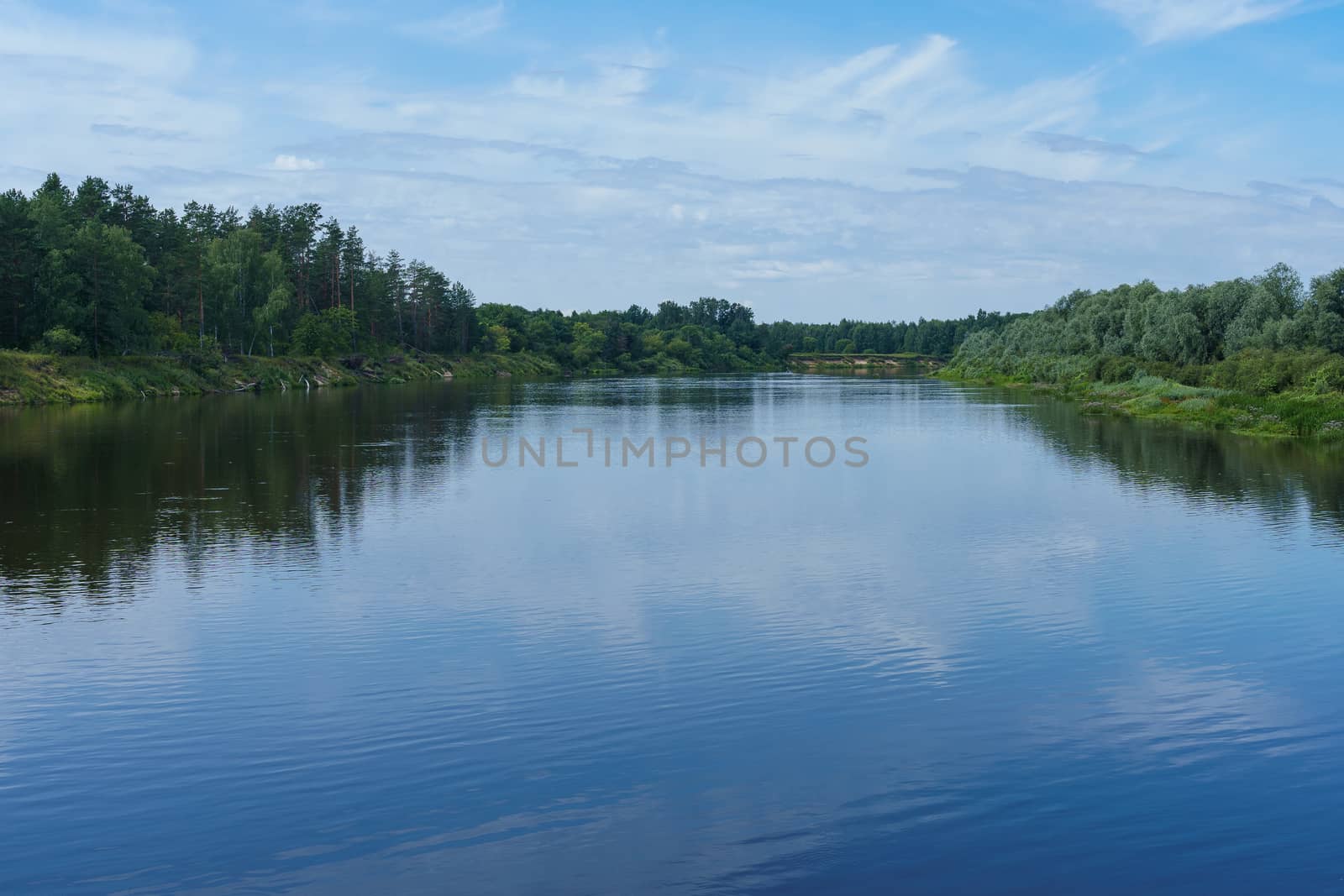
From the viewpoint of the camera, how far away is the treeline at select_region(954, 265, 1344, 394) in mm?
54031

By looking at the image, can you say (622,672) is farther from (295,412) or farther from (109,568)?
(295,412)

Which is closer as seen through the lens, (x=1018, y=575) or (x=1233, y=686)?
(x=1233, y=686)

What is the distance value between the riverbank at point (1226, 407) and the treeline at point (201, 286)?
218 ft

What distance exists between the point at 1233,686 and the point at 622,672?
7.65 m

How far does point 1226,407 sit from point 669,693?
47181 millimetres

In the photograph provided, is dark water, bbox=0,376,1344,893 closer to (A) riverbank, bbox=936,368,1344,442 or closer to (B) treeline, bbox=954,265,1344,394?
(A) riverbank, bbox=936,368,1344,442

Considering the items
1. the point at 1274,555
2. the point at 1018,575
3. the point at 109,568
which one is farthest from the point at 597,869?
the point at 1274,555

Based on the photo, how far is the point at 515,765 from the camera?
11.2 metres

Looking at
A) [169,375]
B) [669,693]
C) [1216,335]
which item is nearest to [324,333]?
[169,375]

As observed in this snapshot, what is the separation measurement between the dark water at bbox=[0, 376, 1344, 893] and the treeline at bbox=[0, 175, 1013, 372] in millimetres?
53003

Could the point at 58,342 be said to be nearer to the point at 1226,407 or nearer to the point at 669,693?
the point at 1226,407

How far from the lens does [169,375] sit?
80.8m

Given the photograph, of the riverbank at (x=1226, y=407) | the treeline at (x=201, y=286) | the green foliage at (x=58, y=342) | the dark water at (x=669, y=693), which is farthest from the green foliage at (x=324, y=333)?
the dark water at (x=669, y=693)

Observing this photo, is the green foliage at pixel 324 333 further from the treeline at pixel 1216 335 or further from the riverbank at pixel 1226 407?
the riverbank at pixel 1226 407
